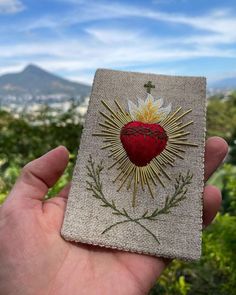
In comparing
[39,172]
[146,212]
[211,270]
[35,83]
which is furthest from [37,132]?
[35,83]

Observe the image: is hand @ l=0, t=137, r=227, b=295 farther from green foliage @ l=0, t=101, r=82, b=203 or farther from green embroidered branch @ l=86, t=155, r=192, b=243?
green foliage @ l=0, t=101, r=82, b=203

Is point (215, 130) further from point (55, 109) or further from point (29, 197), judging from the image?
point (29, 197)

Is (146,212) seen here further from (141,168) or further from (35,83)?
(35,83)

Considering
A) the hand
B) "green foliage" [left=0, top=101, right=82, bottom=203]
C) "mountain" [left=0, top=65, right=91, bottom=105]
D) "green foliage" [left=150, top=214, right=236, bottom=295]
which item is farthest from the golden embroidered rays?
"mountain" [left=0, top=65, right=91, bottom=105]

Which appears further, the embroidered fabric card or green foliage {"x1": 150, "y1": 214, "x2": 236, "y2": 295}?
green foliage {"x1": 150, "y1": 214, "x2": 236, "y2": 295}

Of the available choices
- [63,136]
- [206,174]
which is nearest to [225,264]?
[206,174]

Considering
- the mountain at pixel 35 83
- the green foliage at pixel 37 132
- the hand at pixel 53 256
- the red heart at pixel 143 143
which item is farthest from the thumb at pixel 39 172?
the mountain at pixel 35 83
